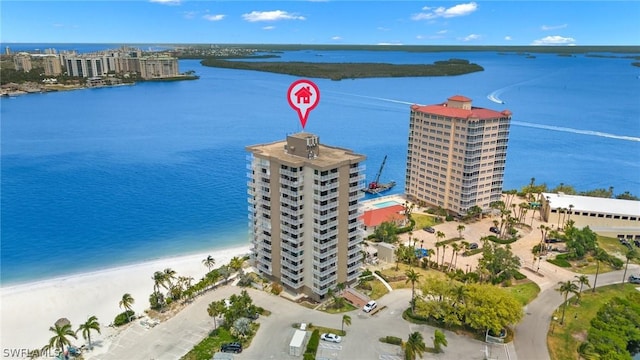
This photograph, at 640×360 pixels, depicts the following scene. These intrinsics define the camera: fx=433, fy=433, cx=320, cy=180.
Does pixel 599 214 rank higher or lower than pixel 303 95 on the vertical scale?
lower

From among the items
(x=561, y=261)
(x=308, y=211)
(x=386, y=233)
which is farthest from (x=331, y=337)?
(x=561, y=261)

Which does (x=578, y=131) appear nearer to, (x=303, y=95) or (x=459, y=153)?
(x=459, y=153)

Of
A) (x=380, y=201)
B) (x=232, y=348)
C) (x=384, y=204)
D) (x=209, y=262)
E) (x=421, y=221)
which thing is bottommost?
(x=421, y=221)

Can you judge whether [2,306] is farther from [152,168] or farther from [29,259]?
[152,168]

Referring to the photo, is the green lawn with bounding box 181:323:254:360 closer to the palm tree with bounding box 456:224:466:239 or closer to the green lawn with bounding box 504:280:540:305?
the green lawn with bounding box 504:280:540:305

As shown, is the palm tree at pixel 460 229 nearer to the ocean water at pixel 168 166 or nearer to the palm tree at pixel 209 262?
the ocean water at pixel 168 166

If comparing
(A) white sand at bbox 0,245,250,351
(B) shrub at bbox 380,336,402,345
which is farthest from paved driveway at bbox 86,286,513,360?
(A) white sand at bbox 0,245,250,351
